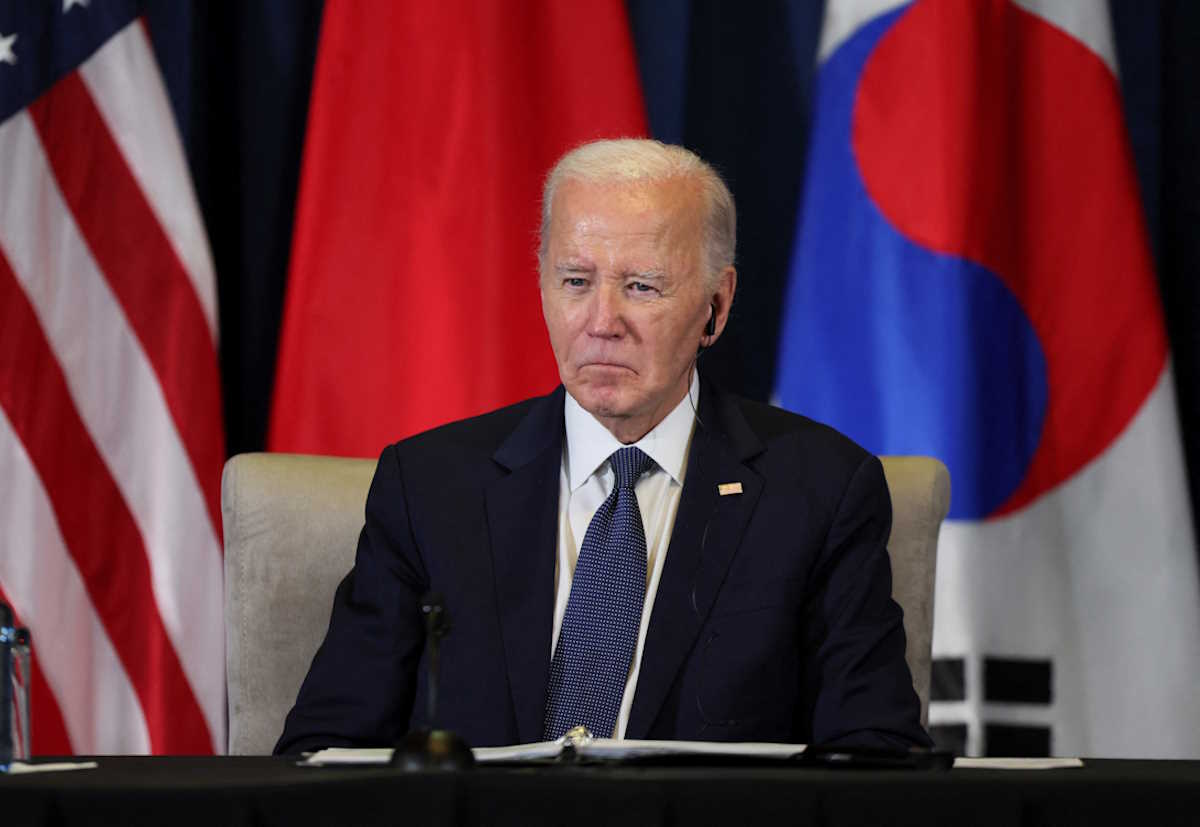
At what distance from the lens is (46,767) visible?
1.33 meters

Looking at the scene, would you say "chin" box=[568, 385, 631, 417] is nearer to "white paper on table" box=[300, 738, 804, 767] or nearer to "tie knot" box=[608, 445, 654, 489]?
"tie knot" box=[608, 445, 654, 489]

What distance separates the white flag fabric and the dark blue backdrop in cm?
20

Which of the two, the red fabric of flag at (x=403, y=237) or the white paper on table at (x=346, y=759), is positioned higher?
the red fabric of flag at (x=403, y=237)

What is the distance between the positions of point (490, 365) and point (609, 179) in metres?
0.79

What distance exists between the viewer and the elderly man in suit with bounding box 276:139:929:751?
1.88m

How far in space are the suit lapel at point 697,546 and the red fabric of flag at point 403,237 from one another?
28.9 inches

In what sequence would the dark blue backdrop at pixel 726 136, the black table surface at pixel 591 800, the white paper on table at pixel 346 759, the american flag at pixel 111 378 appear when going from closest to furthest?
the black table surface at pixel 591 800, the white paper on table at pixel 346 759, the american flag at pixel 111 378, the dark blue backdrop at pixel 726 136

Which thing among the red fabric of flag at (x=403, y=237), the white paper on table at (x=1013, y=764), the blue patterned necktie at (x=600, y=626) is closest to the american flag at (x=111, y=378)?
the red fabric of flag at (x=403, y=237)

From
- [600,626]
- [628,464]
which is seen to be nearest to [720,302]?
[628,464]

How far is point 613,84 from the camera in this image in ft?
9.11

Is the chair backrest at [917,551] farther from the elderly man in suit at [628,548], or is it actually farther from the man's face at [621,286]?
the man's face at [621,286]

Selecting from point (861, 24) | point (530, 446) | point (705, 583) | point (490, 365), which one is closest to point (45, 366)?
point (490, 365)

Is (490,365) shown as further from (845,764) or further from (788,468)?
(845,764)

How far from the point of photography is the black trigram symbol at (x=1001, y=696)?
8.95 feet
